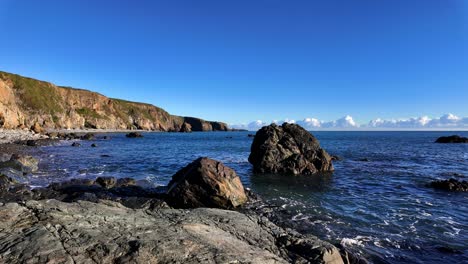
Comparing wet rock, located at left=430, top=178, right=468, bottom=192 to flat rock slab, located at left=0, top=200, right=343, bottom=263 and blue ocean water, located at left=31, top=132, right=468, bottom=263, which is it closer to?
blue ocean water, located at left=31, top=132, right=468, bottom=263

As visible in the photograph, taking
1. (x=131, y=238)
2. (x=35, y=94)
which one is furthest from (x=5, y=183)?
(x=35, y=94)

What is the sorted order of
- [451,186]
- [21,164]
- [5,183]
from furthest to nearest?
[21,164] → [451,186] → [5,183]

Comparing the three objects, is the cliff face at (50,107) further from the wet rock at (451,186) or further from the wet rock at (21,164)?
the wet rock at (451,186)

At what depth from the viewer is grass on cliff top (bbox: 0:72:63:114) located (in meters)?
120

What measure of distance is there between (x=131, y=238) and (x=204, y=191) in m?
10.6

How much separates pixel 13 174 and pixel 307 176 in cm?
2732

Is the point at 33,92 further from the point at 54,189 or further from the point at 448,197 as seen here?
the point at 448,197

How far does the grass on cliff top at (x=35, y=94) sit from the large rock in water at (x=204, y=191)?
131 meters

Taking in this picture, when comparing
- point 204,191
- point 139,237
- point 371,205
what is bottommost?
point 371,205

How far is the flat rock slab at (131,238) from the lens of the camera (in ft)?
20.3

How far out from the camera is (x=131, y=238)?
7035 millimetres

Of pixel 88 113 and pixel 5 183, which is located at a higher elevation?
pixel 88 113

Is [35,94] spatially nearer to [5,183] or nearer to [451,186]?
[5,183]

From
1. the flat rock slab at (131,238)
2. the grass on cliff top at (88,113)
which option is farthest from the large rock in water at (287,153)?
the grass on cliff top at (88,113)
